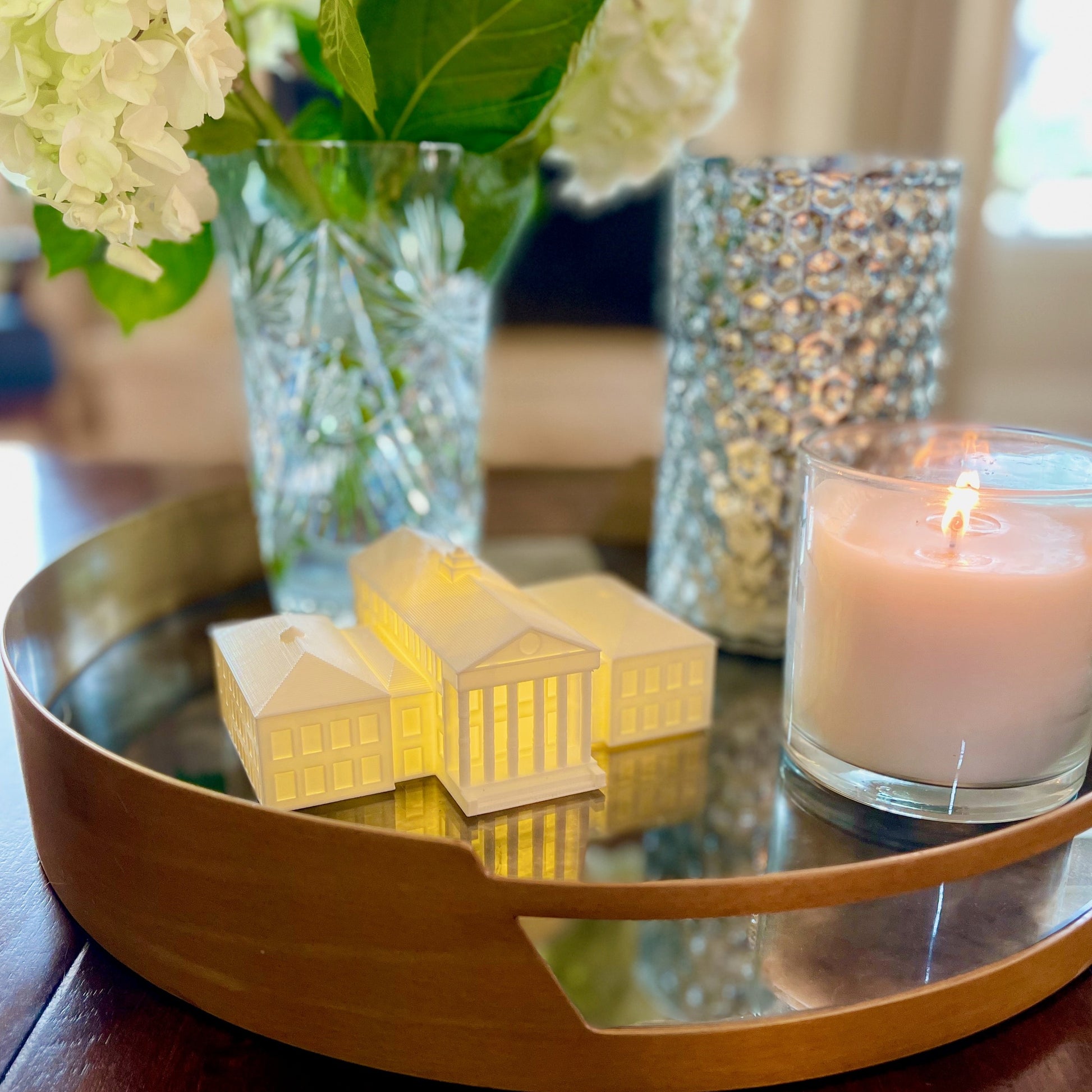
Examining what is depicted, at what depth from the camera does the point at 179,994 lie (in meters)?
0.34

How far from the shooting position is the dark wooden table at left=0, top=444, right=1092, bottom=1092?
0.32 meters

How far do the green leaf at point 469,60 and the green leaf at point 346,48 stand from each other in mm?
21

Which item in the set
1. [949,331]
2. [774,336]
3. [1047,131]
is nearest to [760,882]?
[774,336]

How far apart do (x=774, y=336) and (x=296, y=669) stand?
300 mm

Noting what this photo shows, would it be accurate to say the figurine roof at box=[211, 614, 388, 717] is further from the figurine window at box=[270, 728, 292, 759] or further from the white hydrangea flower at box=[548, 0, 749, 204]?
the white hydrangea flower at box=[548, 0, 749, 204]

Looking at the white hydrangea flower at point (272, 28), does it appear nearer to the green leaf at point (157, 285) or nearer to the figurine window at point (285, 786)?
the green leaf at point (157, 285)

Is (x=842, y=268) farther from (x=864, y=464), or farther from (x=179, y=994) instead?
(x=179, y=994)

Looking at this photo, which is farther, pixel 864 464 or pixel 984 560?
pixel 864 464

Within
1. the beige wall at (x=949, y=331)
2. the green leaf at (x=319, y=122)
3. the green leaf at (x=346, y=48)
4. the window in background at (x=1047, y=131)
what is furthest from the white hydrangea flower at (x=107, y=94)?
the window in background at (x=1047, y=131)

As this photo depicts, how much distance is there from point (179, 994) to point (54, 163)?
0.30 metres

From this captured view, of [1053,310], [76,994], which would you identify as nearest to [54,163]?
[76,994]

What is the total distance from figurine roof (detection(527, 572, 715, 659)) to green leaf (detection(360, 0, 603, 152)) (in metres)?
0.22

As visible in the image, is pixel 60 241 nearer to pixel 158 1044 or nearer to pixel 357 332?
pixel 357 332

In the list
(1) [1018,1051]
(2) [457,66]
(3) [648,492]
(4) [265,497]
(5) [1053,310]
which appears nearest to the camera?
(1) [1018,1051]
